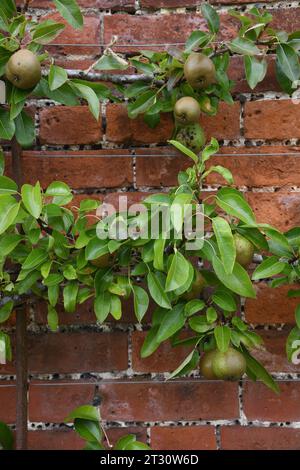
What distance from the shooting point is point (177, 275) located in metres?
0.83

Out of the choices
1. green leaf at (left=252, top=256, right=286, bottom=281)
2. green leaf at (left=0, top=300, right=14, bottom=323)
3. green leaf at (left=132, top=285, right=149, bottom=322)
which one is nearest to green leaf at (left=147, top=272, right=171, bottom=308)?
green leaf at (left=132, top=285, right=149, bottom=322)

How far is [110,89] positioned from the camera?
3.59 feet

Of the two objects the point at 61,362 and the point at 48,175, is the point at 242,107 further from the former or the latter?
the point at 61,362

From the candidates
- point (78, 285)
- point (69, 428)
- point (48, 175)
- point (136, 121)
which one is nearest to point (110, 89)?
point (136, 121)

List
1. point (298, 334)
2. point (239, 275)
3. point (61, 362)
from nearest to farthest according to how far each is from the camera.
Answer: point (239, 275) → point (298, 334) → point (61, 362)

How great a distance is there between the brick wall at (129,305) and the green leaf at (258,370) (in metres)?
0.08

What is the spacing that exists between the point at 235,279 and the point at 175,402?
1.03 ft

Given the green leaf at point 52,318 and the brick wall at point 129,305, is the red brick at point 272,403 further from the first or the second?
the green leaf at point 52,318

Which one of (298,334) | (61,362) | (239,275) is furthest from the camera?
(61,362)

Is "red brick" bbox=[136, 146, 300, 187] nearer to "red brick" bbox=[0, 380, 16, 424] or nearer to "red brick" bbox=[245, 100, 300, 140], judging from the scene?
"red brick" bbox=[245, 100, 300, 140]

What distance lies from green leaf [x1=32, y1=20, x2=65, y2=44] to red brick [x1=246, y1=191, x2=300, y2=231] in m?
0.44

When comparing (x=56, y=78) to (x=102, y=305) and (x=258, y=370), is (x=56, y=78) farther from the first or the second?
(x=258, y=370)

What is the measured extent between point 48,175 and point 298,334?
0.51 m

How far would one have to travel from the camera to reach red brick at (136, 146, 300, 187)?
3.52 ft
